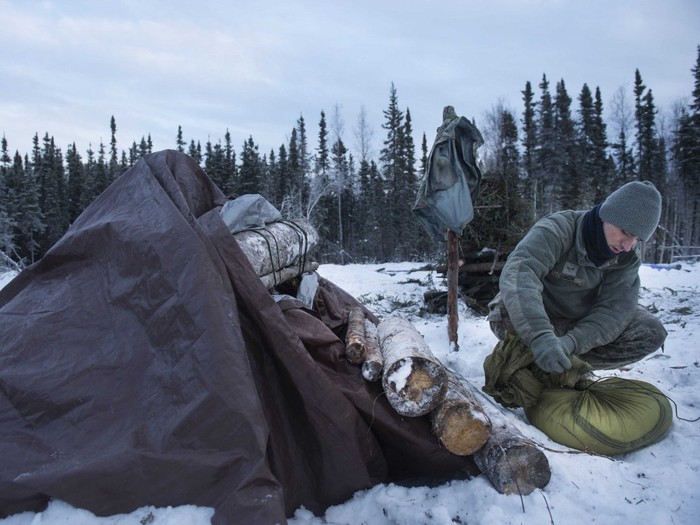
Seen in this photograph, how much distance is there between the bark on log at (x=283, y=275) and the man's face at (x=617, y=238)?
2.23 meters

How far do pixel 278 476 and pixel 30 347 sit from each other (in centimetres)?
149

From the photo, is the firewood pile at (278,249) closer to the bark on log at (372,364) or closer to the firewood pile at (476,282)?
the bark on log at (372,364)

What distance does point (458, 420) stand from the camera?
88.3 inches

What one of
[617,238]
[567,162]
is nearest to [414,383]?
[617,238]

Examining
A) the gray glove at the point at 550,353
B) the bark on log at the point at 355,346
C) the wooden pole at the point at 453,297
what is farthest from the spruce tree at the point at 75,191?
the gray glove at the point at 550,353

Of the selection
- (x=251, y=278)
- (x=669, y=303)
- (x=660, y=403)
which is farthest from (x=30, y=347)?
(x=669, y=303)

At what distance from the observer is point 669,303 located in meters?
7.44

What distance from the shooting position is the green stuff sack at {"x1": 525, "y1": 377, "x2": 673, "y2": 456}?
8.21 feet

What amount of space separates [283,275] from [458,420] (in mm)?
1618

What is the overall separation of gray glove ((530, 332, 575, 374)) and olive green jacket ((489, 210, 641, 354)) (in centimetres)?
10

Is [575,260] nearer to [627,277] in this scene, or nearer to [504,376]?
[627,277]

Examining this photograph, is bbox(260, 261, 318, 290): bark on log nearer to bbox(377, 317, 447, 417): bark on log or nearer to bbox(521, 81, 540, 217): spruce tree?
bbox(377, 317, 447, 417): bark on log

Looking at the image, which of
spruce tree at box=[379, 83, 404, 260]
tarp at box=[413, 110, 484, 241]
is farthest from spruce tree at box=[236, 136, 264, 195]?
tarp at box=[413, 110, 484, 241]

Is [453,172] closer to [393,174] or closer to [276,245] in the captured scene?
[276,245]
